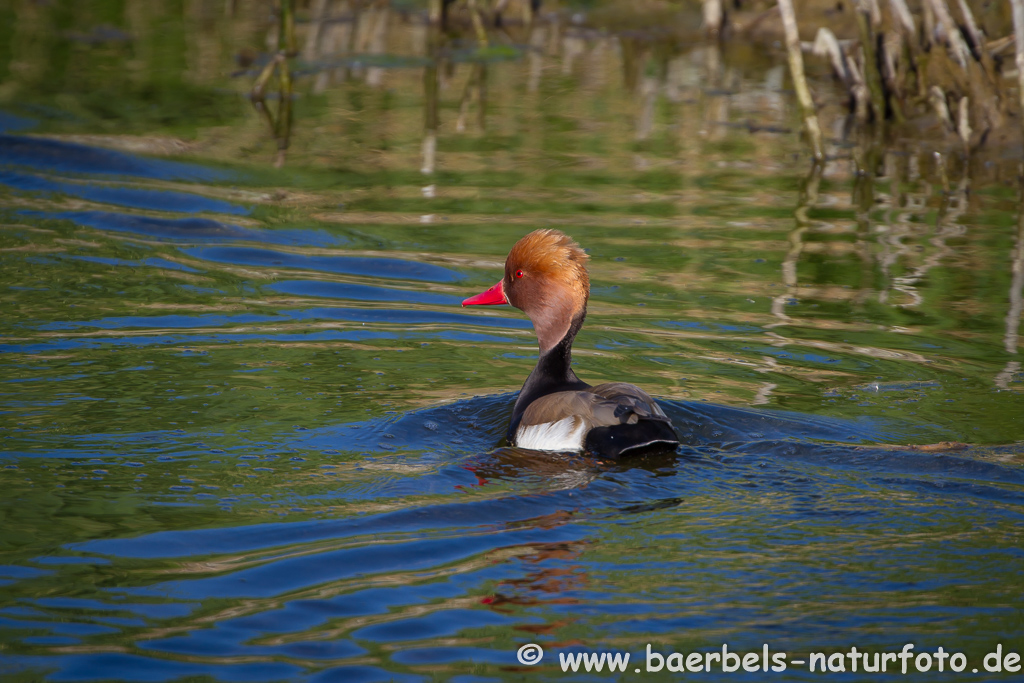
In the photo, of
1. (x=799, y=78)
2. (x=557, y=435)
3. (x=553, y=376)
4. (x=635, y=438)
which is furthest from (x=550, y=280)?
(x=799, y=78)

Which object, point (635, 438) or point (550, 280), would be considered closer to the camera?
point (635, 438)

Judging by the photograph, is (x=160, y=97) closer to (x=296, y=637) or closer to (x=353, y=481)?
(x=353, y=481)

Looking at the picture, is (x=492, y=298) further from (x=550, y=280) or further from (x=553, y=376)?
(x=553, y=376)

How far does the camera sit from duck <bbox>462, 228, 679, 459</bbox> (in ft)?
18.7

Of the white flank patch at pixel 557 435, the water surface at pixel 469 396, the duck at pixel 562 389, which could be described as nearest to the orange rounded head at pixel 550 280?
the duck at pixel 562 389

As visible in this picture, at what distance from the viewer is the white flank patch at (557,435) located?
5.93 metres

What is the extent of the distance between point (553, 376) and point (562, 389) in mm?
159

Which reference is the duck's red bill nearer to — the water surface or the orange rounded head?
the orange rounded head

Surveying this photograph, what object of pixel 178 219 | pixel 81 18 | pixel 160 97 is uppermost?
pixel 81 18

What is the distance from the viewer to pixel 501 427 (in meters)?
6.59

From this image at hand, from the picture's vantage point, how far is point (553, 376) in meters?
6.56

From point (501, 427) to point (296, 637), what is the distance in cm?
265

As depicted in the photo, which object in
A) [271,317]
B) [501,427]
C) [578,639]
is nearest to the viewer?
[578,639]

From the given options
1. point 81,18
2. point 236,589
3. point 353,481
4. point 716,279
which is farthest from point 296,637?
point 81,18
